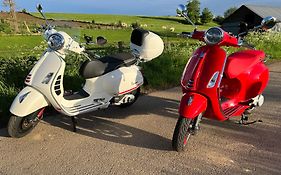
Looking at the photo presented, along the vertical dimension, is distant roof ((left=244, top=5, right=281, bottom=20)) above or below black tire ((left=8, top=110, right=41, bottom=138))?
below

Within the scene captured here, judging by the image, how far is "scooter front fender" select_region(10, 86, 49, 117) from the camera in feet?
14.1

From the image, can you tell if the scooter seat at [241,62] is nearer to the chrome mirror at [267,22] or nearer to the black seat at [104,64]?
the chrome mirror at [267,22]

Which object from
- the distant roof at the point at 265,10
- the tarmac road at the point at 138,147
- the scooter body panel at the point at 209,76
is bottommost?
the distant roof at the point at 265,10

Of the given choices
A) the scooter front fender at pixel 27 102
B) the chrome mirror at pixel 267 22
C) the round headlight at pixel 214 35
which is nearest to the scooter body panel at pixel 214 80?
the round headlight at pixel 214 35

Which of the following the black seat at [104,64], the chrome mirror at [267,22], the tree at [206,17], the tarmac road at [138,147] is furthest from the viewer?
the tree at [206,17]

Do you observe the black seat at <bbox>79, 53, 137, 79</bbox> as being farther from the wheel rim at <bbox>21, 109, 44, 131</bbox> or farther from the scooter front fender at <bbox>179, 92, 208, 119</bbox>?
the scooter front fender at <bbox>179, 92, 208, 119</bbox>

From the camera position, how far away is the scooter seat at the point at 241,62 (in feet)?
14.4

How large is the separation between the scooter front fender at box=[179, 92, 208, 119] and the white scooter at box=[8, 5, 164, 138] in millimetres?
1478

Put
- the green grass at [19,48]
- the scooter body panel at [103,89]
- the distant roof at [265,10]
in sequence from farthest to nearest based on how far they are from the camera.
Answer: the distant roof at [265,10] → the green grass at [19,48] → the scooter body panel at [103,89]


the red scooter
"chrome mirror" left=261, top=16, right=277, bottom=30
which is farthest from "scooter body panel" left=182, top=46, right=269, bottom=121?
"chrome mirror" left=261, top=16, right=277, bottom=30

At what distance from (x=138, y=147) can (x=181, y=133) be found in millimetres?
604

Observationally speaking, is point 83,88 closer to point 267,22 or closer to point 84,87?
point 84,87

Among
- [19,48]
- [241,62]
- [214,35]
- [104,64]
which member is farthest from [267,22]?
[19,48]

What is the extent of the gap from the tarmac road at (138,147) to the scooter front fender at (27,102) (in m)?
0.40
